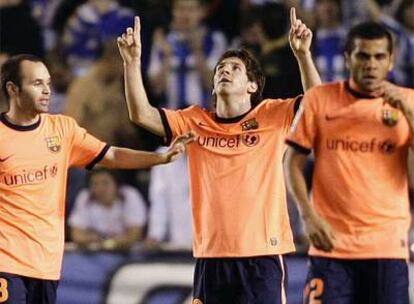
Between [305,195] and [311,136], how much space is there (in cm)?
38

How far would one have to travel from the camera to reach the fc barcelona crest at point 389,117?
8.76 m

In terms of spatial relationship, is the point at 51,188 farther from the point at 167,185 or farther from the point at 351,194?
the point at 167,185

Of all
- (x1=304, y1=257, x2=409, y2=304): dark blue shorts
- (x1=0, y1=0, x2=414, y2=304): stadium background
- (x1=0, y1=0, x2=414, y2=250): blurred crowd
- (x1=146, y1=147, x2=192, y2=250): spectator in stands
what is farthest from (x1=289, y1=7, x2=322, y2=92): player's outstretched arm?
(x1=146, y1=147, x2=192, y2=250): spectator in stands

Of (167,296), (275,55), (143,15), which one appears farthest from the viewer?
(143,15)

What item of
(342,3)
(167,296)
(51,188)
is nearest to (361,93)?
(51,188)

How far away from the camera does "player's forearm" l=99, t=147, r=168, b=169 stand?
10180 mm

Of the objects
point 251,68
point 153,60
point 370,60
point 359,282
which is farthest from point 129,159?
point 153,60

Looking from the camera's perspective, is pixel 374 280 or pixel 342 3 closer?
pixel 374 280

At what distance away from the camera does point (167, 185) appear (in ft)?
45.9

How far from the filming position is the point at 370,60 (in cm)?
865

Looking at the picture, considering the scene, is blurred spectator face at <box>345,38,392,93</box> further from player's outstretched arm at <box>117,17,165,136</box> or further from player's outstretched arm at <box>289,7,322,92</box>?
player's outstretched arm at <box>117,17,165,136</box>

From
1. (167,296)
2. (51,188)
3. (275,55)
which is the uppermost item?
(275,55)

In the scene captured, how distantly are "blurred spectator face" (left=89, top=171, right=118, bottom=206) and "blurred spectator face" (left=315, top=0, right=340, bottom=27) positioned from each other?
262cm

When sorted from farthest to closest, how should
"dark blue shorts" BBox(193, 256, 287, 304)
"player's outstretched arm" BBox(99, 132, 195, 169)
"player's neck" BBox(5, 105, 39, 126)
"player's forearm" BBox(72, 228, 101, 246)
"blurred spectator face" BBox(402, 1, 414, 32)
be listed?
"blurred spectator face" BBox(402, 1, 414, 32) → "player's forearm" BBox(72, 228, 101, 246) → "player's neck" BBox(5, 105, 39, 126) → "player's outstretched arm" BBox(99, 132, 195, 169) → "dark blue shorts" BBox(193, 256, 287, 304)
